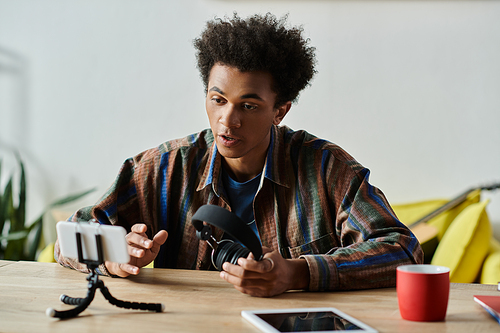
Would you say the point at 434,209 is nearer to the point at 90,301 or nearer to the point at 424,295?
the point at 424,295

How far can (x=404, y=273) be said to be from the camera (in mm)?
811

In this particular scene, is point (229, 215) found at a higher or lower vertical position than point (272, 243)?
higher

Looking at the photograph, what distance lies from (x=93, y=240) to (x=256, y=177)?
0.71 meters

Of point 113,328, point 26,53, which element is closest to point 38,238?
point 26,53

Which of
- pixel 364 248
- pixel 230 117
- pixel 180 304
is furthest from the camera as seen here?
pixel 230 117

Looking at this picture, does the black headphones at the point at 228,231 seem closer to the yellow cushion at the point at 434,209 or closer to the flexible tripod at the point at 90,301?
the flexible tripod at the point at 90,301

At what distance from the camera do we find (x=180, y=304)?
0.90 meters

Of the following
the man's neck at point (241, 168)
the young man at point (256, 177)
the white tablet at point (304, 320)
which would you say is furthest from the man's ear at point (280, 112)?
the white tablet at point (304, 320)

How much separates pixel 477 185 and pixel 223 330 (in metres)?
2.10

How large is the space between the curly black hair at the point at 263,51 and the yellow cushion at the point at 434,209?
3.83 feet

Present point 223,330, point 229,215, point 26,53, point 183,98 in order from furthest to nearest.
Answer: point 26,53 → point 183,98 → point 229,215 → point 223,330

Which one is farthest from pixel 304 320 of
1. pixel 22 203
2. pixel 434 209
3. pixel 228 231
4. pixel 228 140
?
pixel 22 203

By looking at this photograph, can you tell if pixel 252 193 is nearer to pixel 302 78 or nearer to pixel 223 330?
pixel 302 78

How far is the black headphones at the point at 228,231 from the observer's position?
0.85m
